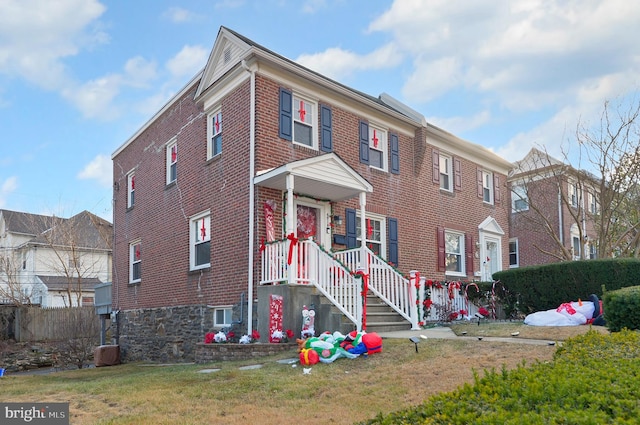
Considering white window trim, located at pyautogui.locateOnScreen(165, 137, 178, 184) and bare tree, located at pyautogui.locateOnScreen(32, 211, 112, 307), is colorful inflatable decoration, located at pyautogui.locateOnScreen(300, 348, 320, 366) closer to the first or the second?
white window trim, located at pyautogui.locateOnScreen(165, 137, 178, 184)

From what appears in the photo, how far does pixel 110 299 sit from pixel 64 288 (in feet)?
54.7

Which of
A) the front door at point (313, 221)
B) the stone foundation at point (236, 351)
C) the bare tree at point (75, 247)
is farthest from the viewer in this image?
the bare tree at point (75, 247)

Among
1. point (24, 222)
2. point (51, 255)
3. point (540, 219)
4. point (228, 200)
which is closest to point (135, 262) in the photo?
point (228, 200)

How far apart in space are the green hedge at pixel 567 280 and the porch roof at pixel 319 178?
4.27 m

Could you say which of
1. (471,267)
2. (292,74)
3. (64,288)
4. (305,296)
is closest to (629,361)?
(305,296)

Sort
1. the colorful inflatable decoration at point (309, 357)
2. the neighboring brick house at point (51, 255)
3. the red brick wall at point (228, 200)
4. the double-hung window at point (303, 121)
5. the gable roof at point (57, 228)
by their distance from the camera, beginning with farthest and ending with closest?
the gable roof at point (57, 228) < the neighboring brick house at point (51, 255) < the double-hung window at point (303, 121) < the red brick wall at point (228, 200) < the colorful inflatable decoration at point (309, 357)

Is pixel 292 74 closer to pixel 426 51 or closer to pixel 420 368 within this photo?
pixel 426 51

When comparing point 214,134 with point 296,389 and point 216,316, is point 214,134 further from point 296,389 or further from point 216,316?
point 296,389

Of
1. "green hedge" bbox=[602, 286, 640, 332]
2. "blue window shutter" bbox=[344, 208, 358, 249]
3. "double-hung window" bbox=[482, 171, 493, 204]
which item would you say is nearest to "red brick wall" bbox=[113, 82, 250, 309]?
"blue window shutter" bbox=[344, 208, 358, 249]

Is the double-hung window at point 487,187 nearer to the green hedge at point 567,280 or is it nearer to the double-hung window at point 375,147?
the double-hung window at point 375,147

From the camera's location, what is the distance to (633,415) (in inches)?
107

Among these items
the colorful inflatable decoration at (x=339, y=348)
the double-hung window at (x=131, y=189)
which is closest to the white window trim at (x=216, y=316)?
the colorful inflatable decoration at (x=339, y=348)

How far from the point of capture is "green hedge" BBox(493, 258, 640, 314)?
11469mm

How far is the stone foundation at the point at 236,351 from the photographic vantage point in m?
9.47
